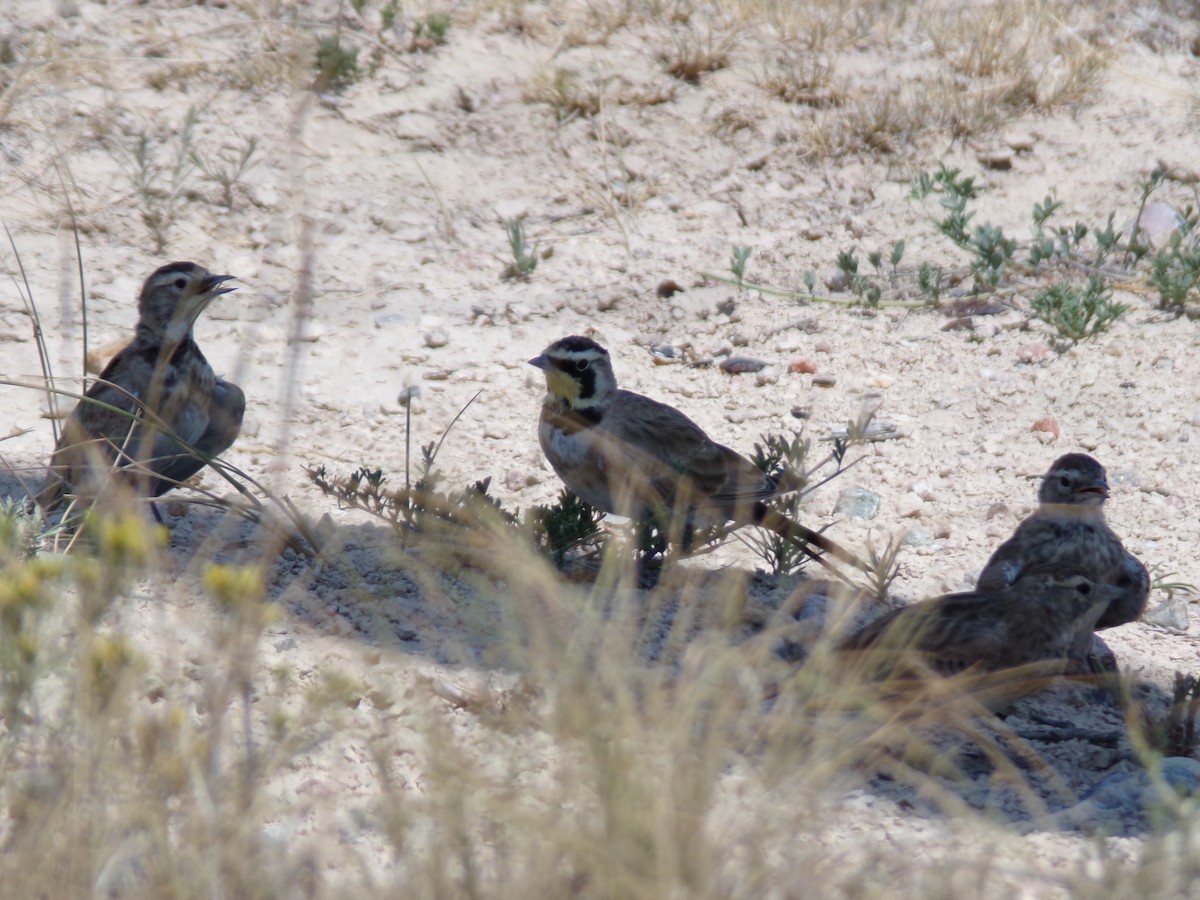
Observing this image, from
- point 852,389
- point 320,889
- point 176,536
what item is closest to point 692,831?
point 320,889

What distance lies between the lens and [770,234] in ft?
27.0

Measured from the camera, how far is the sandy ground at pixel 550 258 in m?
6.20

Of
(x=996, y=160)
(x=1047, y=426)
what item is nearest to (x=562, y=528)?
(x=1047, y=426)

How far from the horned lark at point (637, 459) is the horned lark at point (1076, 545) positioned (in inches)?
23.4

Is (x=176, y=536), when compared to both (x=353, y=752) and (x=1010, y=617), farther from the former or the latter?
(x=1010, y=617)

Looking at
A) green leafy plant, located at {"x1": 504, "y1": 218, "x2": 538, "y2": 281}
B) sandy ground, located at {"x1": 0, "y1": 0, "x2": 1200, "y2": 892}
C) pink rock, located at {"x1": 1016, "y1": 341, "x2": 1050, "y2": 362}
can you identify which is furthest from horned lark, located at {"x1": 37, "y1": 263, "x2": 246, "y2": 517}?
pink rock, located at {"x1": 1016, "y1": 341, "x2": 1050, "y2": 362}

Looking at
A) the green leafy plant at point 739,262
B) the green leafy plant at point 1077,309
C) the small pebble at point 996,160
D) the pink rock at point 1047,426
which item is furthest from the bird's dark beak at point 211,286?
the small pebble at point 996,160

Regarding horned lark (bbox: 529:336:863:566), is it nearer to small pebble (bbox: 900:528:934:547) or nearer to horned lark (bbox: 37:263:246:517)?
small pebble (bbox: 900:528:934:547)

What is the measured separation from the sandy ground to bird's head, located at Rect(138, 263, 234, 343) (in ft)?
1.32

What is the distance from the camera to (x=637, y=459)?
568cm

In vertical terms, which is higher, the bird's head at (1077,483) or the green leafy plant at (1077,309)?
the green leafy plant at (1077,309)

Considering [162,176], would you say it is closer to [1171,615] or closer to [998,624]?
[998,624]

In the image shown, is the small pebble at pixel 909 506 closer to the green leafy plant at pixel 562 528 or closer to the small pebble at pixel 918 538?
the small pebble at pixel 918 538

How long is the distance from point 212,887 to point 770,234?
20.7ft
